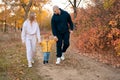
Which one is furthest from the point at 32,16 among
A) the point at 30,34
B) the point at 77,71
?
the point at 77,71

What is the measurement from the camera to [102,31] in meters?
14.0

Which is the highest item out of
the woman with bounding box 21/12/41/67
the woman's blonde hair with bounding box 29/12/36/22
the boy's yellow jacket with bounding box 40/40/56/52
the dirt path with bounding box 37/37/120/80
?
the woman's blonde hair with bounding box 29/12/36/22

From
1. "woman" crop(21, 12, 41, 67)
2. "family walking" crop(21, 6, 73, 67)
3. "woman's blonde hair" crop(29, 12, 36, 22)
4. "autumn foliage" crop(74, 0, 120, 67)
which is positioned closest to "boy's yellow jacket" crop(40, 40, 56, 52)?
"family walking" crop(21, 6, 73, 67)

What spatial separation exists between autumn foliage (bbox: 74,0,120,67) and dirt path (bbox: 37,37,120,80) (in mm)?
1094

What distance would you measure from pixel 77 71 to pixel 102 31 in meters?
4.84

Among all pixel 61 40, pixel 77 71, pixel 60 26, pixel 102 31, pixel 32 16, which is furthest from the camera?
pixel 102 31

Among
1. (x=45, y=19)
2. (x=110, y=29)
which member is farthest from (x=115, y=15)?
(x=45, y=19)

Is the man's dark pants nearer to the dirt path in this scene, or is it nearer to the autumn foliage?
the dirt path

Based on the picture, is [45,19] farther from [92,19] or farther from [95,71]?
[95,71]

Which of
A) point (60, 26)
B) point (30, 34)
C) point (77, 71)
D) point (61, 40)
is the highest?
point (60, 26)

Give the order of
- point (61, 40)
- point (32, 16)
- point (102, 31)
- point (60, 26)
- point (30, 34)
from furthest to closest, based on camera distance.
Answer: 1. point (102, 31)
2. point (61, 40)
3. point (60, 26)
4. point (30, 34)
5. point (32, 16)

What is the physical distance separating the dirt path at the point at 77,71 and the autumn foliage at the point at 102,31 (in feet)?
3.59

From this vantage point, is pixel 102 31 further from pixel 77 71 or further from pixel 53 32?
pixel 77 71

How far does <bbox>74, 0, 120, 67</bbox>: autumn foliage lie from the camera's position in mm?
12680
